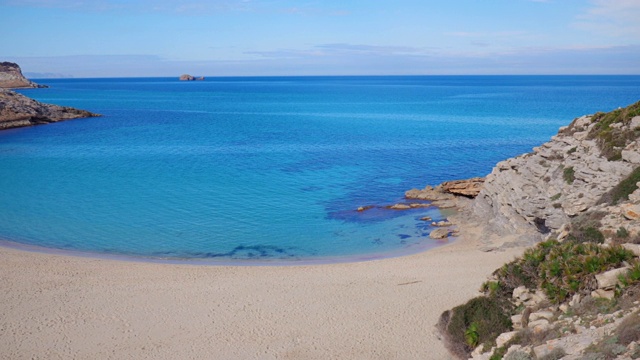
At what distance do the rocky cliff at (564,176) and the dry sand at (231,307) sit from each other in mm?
2421

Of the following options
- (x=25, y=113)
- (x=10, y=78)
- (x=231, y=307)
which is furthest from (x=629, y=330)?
(x=10, y=78)

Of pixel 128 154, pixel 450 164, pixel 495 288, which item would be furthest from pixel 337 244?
pixel 128 154

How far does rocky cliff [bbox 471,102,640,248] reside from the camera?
22.2 meters

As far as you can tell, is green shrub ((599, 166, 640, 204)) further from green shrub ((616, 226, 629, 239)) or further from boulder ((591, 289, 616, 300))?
boulder ((591, 289, 616, 300))

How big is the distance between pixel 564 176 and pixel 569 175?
0.87ft

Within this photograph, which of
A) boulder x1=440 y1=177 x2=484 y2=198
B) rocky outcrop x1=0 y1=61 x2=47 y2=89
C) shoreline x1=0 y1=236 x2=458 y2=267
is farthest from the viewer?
rocky outcrop x1=0 y1=61 x2=47 y2=89

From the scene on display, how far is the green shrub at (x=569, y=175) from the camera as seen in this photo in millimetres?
24078

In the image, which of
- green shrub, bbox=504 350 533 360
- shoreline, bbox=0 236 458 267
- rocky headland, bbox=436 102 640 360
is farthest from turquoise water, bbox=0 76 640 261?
green shrub, bbox=504 350 533 360

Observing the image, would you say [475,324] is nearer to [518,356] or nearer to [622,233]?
[518,356]

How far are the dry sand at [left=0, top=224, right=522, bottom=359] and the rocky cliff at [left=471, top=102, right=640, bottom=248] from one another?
2.42 meters

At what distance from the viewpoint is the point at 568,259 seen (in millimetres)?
14047

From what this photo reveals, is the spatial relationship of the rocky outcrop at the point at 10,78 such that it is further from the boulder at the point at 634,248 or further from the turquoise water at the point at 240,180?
the boulder at the point at 634,248

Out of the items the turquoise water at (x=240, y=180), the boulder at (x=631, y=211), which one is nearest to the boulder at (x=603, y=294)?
the boulder at (x=631, y=211)

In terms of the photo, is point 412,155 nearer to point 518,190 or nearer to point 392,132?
point 392,132
